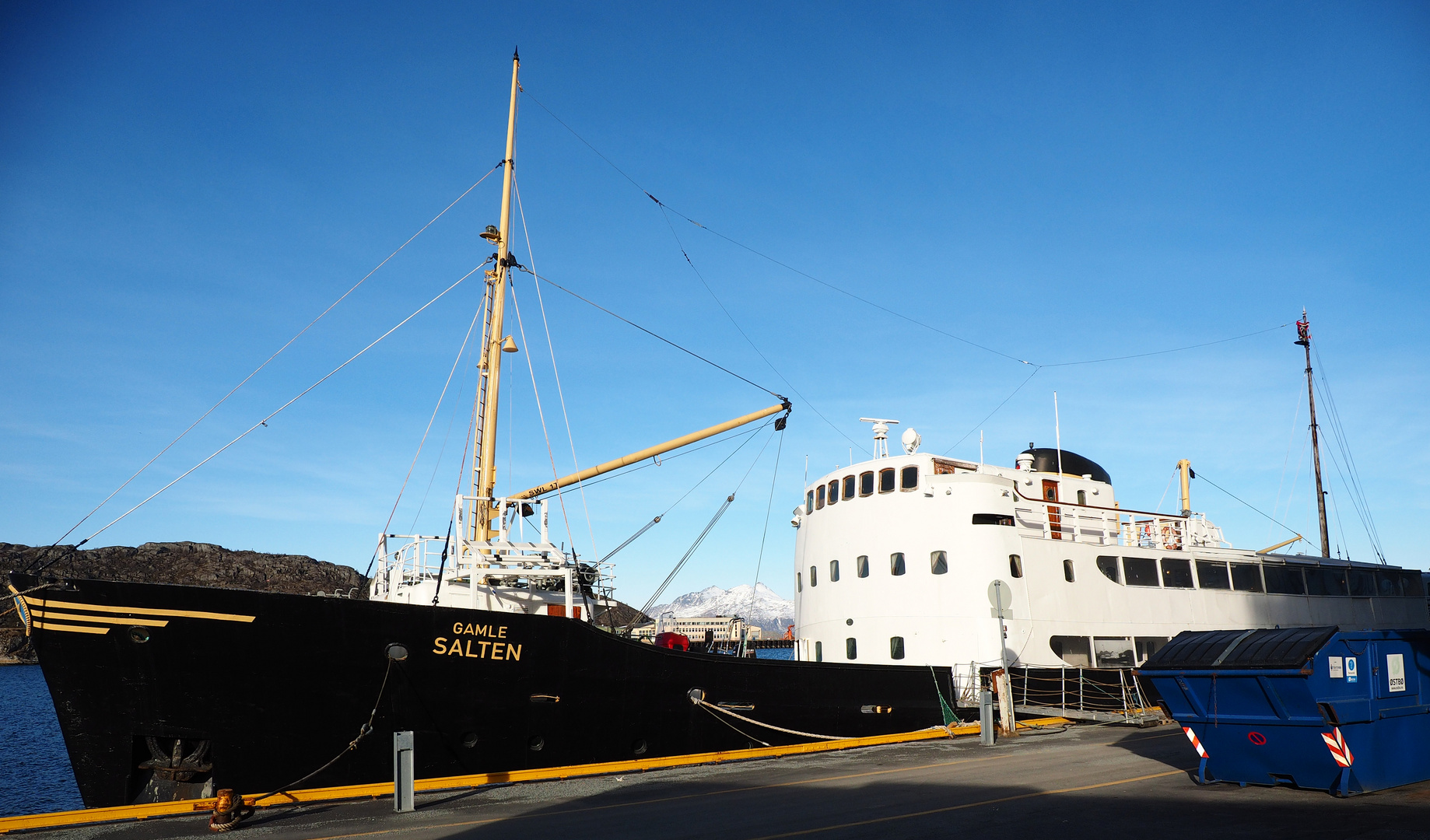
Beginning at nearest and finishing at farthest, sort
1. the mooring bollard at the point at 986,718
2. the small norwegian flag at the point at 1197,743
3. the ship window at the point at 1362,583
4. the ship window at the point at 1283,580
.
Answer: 1. the small norwegian flag at the point at 1197,743
2. the mooring bollard at the point at 986,718
3. the ship window at the point at 1283,580
4. the ship window at the point at 1362,583

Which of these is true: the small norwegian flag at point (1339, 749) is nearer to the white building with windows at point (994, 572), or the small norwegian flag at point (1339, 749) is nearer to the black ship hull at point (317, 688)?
the white building with windows at point (994, 572)

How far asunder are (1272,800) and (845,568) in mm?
10998

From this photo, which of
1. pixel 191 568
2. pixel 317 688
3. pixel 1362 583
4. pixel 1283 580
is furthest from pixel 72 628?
pixel 191 568

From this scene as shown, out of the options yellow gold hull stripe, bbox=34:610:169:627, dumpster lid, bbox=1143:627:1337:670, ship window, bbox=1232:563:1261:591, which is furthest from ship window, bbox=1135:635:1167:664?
yellow gold hull stripe, bbox=34:610:169:627

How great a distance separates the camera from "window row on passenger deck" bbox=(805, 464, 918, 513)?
19609mm

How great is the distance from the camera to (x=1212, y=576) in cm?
2253

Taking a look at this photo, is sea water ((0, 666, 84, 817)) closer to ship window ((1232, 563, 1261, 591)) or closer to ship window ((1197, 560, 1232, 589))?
ship window ((1197, 560, 1232, 589))

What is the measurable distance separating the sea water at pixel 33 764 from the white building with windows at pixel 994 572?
1526 cm

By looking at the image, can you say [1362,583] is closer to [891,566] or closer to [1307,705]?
[891,566]

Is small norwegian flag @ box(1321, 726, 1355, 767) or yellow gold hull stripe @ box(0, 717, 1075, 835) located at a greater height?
small norwegian flag @ box(1321, 726, 1355, 767)

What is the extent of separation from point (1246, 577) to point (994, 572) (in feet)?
30.5

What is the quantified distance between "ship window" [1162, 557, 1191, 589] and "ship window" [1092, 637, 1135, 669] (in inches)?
88.8

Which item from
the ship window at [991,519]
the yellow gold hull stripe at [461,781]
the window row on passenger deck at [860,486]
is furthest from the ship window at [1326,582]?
the window row on passenger deck at [860,486]

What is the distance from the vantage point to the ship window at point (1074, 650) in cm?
1939
